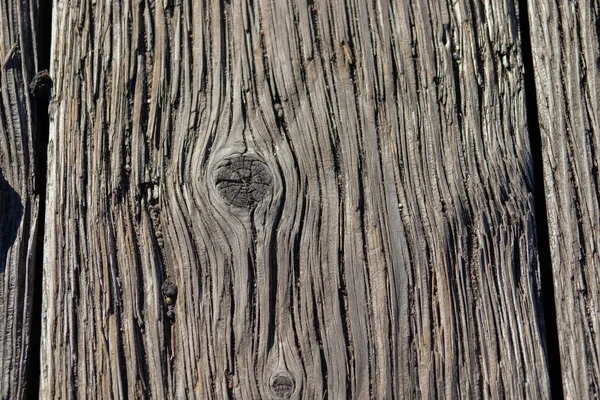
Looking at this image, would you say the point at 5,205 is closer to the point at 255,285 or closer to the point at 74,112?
the point at 74,112

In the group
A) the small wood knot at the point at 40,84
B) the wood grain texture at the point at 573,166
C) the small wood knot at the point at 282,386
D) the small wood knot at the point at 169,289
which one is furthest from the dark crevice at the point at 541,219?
the small wood knot at the point at 40,84

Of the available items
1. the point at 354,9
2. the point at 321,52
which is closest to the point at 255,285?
the point at 321,52

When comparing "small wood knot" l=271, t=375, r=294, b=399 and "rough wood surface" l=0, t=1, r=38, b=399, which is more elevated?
"rough wood surface" l=0, t=1, r=38, b=399

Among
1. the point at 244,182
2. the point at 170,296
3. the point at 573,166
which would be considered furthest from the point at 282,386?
the point at 573,166

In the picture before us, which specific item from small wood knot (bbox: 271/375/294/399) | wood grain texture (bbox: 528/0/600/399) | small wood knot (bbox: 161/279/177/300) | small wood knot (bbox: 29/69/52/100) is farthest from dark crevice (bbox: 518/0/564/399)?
small wood knot (bbox: 29/69/52/100)

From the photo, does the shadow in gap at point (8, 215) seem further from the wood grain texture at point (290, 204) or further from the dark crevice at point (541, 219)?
the dark crevice at point (541, 219)

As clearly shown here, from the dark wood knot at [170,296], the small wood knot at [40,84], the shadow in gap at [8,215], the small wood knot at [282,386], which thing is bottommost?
the small wood knot at [282,386]

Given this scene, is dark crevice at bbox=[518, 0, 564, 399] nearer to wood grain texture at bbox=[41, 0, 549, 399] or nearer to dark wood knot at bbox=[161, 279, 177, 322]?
wood grain texture at bbox=[41, 0, 549, 399]

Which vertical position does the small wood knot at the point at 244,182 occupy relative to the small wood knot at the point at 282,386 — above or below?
above
